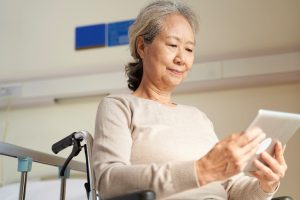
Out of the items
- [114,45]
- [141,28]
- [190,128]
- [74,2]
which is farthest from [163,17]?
[74,2]

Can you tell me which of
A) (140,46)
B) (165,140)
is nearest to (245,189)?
(165,140)

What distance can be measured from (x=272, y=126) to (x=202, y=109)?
1465 millimetres

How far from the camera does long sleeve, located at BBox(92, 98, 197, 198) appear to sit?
95cm

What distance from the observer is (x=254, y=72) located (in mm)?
2311

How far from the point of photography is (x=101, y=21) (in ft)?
9.24

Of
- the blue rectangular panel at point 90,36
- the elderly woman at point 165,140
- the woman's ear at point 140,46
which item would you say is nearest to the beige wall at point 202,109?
the blue rectangular panel at point 90,36

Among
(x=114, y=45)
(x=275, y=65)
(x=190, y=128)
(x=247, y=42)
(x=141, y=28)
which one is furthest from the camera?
(x=114, y=45)

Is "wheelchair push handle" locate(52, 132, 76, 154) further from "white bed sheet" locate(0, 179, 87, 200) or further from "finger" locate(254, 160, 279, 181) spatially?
"finger" locate(254, 160, 279, 181)

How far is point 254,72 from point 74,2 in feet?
4.79

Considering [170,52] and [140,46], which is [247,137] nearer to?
[170,52]

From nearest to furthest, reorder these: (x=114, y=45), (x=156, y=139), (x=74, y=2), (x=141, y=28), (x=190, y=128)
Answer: (x=156, y=139) → (x=190, y=128) → (x=141, y=28) → (x=114, y=45) → (x=74, y=2)

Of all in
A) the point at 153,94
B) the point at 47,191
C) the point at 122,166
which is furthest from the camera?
the point at 47,191

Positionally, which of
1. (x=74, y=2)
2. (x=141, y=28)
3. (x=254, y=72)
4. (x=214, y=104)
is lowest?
(x=214, y=104)

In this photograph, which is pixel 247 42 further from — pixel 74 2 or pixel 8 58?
pixel 8 58
